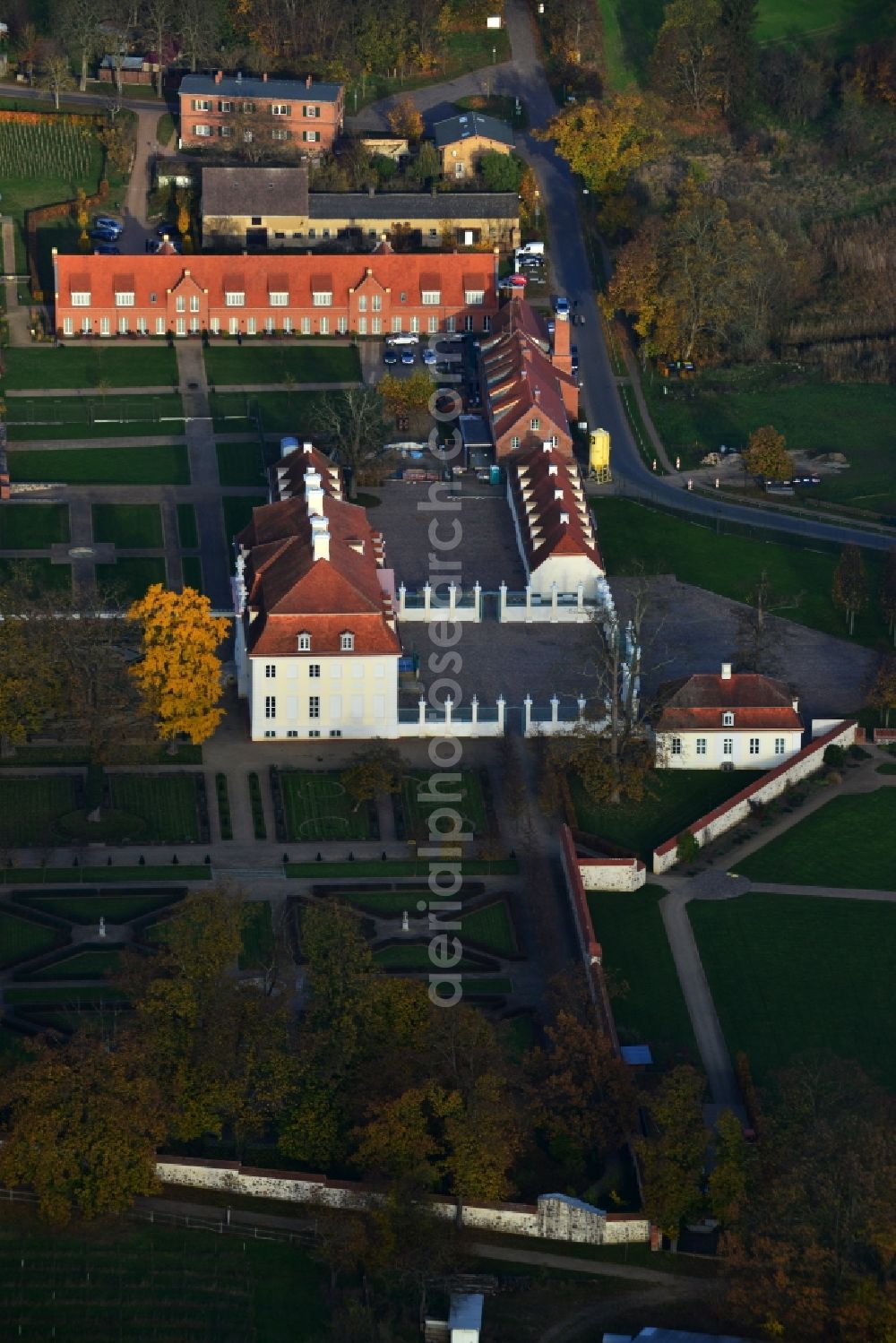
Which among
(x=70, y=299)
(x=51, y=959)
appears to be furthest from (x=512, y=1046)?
(x=70, y=299)

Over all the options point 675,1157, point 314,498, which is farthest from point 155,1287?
point 314,498

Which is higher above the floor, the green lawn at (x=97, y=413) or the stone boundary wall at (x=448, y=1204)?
the green lawn at (x=97, y=413)

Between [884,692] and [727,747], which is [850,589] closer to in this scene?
[884,692]

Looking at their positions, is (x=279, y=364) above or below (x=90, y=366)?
below

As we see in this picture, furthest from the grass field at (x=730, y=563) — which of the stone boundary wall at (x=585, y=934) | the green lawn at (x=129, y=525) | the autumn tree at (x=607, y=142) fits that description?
the autumn tree at (x=607, y=142)

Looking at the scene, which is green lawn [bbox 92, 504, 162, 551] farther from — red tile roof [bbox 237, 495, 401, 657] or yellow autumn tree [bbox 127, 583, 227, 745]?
yellow autumn tree [bbox 127, 583, 227, 745]

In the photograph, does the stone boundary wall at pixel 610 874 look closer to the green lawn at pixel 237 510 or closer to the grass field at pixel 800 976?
the grass field at pixel 800 976
